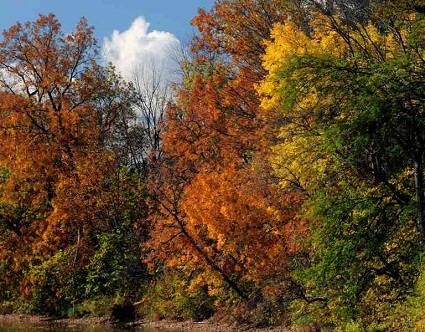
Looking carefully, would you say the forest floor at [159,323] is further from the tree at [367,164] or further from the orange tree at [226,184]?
the tree at [367,164]

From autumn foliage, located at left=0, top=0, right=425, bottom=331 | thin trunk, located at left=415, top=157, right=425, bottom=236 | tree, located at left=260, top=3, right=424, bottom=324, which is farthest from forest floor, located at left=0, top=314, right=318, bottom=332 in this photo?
thin trunk, located at left=415, top=157, right=425, bottom=236

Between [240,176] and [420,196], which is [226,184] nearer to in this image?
[240,176]

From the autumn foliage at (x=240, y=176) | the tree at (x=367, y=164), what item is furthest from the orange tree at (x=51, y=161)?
the tree at (x=367, y=164)

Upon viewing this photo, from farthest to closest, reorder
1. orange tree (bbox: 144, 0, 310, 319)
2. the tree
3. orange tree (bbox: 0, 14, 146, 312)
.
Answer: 1. orange tree (bbox: 0, 14, 146, 312)
2. orange tree (bbox: 144, 0, 310, 319)
3. the tree

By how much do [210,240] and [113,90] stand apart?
1589 cm

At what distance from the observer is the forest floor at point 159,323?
2242 centimetres

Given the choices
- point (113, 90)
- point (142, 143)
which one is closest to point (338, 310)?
point (113, 90)

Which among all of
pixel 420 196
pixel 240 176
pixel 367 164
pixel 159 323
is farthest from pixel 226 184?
pixel 420 196

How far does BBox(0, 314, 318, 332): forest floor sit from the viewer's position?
22.4m

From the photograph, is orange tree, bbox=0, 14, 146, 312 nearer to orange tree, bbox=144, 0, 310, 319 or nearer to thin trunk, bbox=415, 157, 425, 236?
orange tree, bbox=144, 0, 310, 319

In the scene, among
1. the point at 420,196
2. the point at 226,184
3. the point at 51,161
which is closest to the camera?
the point at 420,196

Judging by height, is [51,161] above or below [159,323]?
above

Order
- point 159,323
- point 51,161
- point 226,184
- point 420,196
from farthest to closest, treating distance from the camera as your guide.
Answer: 1. point 51,161
2. point 159,323
3. point 226,184
4. point 420,196

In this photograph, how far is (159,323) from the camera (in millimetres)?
25875
